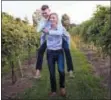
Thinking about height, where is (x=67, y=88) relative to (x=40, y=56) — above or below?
below

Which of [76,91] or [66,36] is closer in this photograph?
[66,36]

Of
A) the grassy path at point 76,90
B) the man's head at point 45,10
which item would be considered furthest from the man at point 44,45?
the grassy path at point 76,90

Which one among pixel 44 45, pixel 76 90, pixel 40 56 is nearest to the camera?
pixel 40 56

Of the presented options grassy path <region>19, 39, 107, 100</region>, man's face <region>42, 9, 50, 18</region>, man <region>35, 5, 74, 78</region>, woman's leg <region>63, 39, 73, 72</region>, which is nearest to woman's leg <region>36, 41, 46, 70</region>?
man <region>35, 5, 74, 78</region>

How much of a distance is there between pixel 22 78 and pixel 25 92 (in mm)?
3282

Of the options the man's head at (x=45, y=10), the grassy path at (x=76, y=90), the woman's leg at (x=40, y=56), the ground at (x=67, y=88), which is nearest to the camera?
the man's head at (x=45, y=10)

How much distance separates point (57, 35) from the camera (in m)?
4.18

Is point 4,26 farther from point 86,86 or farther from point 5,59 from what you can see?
point 86,86

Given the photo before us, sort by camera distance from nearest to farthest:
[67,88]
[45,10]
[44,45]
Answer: [45,10] < [44,45] < [67,88]

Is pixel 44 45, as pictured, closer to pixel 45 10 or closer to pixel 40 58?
pixel 40 58

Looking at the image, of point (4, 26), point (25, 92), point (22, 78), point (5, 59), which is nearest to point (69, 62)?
point (4, 26)

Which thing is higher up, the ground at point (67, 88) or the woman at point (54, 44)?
the woman at point (54, 44)

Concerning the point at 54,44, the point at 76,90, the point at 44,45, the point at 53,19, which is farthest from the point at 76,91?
the point at 53,19

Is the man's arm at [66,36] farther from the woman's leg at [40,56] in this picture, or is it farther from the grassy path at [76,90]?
the grassy path at [76,90]
